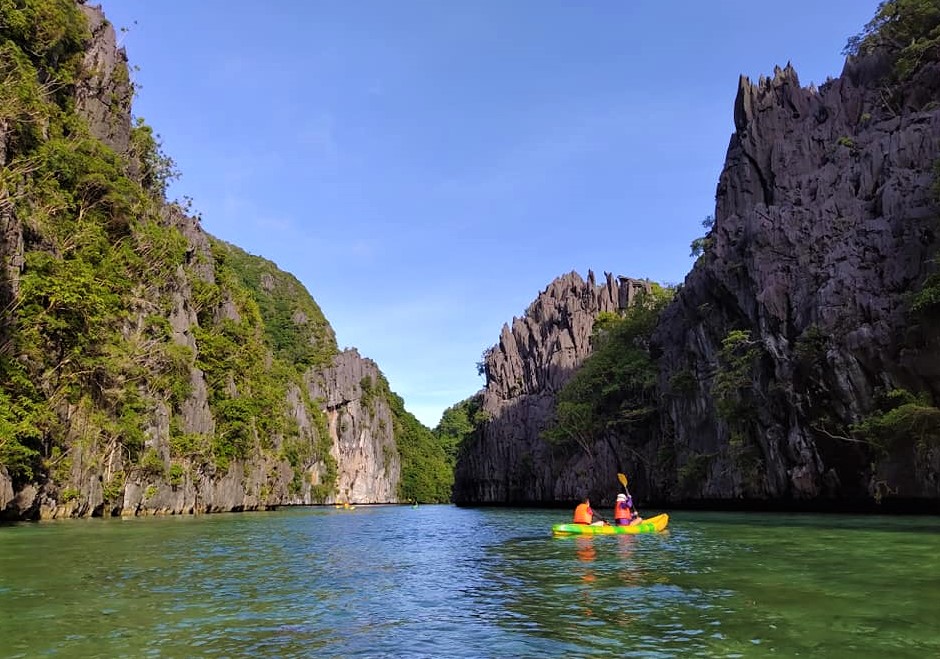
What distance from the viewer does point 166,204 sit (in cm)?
5691

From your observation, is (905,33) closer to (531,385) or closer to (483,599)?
(483,599)

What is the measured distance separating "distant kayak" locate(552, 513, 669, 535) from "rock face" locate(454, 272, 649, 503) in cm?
4631

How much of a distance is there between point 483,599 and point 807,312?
31.5 metres

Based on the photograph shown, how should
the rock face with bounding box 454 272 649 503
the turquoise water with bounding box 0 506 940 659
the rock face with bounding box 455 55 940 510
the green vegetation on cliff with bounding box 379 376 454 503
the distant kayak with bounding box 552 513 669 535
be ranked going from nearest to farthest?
the turquoise water with bounding box 0 506 940 659 < the distant kayak with bounding box 552 513 669 535 < the rock face with bounding box 455 55 940 510 < the rock face with bounding box 454 272 649 503 < the green vegetation on cliff with bounding box 379 376 454 503

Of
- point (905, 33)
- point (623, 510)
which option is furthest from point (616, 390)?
point (623, 510)

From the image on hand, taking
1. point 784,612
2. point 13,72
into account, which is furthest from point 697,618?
point 13,72

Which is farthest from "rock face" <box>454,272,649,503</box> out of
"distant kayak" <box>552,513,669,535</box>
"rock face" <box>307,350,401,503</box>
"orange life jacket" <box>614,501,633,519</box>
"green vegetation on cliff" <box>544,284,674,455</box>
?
"orange life jacket" <box>614,501,633,519</box>

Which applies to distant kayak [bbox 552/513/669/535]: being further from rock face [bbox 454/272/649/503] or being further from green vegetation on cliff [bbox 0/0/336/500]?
rock face [bbox 454/272/649/503]

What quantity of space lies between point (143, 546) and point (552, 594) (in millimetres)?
13951

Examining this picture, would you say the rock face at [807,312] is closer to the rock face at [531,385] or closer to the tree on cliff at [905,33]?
the tree on cliff at [905,33]

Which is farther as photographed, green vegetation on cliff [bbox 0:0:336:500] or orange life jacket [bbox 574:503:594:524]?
green vegetation on cliff [bbox 0:0:336:500]

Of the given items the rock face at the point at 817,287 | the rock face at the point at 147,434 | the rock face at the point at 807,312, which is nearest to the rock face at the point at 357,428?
the rock face at the point at 147,434

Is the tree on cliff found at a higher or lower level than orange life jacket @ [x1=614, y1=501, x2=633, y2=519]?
higher

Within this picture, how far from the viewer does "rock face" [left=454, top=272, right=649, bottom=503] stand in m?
79.1
